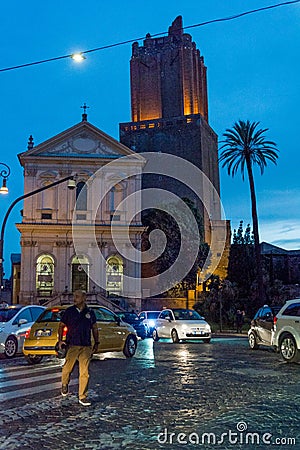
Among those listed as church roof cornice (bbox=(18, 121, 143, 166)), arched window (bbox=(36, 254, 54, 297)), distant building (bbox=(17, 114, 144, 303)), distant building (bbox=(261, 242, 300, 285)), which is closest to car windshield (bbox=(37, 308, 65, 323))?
distant building (bbox=(17, 114, 144, 303))

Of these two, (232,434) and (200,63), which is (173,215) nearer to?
(200,63)

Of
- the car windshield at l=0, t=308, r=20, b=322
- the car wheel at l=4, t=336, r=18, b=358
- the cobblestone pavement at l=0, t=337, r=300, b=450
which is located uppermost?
the car windshield at l=0, t=308, r=20, b=322

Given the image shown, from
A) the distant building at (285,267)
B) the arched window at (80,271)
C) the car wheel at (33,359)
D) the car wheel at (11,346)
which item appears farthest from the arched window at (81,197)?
the car wheel at (33,359)

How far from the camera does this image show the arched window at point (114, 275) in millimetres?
47594

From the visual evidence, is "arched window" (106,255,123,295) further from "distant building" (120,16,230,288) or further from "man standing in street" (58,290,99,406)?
"man standing in street" (58,290,99,406)

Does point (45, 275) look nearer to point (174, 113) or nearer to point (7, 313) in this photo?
point (7, 313)

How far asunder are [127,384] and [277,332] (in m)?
6.12

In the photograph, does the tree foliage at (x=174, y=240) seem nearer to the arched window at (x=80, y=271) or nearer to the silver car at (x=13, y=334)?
the arched window at (x=80, y=271)

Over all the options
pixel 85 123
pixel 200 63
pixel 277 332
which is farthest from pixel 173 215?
pixel 277 332

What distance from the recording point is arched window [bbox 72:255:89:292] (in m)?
47.5

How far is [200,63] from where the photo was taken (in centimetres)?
7431

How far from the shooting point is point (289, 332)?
14719 millimetres

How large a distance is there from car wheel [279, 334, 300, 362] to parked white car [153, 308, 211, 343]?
780cm

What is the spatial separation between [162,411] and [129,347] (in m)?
8.47
